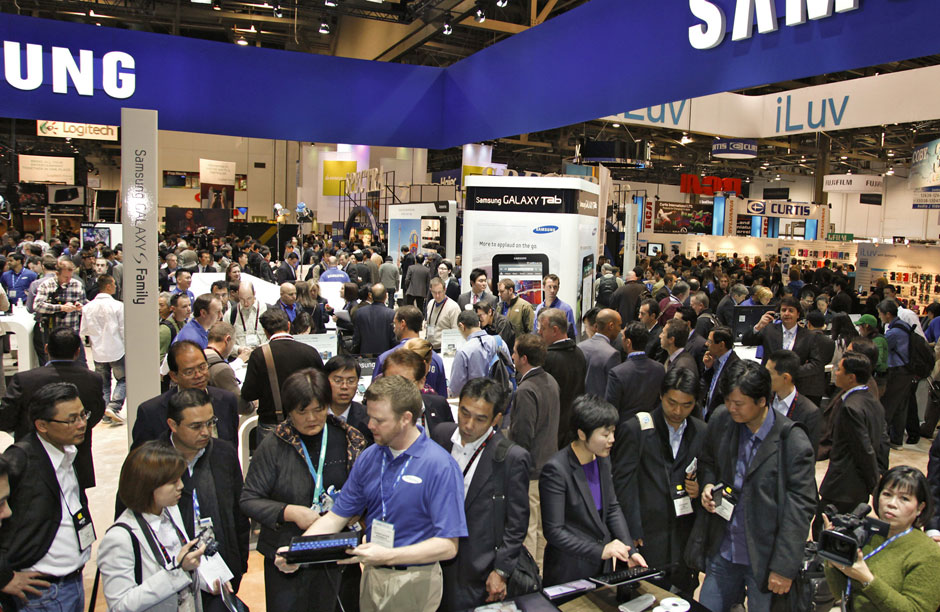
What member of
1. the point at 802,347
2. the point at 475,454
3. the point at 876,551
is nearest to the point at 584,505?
the point at 475,454

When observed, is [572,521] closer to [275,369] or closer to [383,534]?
[383,534]

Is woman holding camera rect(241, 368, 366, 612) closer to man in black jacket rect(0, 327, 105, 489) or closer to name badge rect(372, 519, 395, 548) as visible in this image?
name badge rect(372, 519, 395, 548)

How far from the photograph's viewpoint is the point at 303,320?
18.3ft

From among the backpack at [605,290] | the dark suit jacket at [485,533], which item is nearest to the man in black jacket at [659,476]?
the dark suit jacket at [485,533]

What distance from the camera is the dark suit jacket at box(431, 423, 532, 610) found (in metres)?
2.49

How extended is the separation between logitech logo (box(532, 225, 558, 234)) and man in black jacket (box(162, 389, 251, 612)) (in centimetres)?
617

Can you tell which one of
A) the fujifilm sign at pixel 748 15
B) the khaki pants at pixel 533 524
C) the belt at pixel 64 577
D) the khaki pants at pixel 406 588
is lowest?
the khaki pants at pixel 533 524

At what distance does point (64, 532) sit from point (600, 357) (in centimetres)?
327

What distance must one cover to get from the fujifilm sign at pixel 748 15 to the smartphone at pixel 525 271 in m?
3.00

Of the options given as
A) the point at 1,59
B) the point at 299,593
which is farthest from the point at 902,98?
the point at 1,59

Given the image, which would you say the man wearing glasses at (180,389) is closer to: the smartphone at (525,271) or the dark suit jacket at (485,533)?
the dark suit jacket at (485,533)

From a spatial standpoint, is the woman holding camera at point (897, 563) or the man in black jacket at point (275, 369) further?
the man in black jacket at point (275, 369)

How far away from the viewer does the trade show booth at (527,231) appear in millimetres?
8305

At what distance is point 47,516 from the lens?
2469mm
